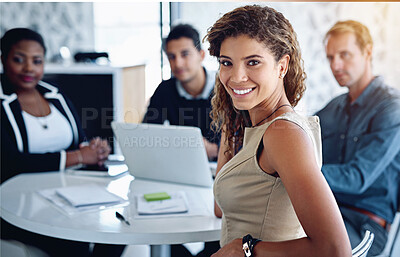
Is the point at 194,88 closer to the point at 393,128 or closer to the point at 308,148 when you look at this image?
the point at 393,128

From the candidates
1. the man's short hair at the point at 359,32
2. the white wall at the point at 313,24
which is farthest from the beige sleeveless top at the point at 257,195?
the white wall at the point at 313,24

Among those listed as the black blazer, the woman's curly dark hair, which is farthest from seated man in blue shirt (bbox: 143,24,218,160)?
the woman's curly dark hair

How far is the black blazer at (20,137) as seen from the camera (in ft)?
6.22

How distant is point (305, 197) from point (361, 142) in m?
1.37

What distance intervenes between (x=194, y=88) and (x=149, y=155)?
3.17 ft

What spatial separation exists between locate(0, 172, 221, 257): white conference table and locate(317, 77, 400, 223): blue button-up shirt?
81 cm

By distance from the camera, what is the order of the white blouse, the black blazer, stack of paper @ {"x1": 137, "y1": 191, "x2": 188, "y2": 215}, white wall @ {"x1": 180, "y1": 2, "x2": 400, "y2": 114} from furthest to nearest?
1. white wall @ {"x1": 180, "y1": 2, "x2": 400, "y2": 114}
2. the white blouse
3. the black blazer
4. stack of paper @ {"x1": 137, "y1": 191, "x2": 188, "y2": 215}

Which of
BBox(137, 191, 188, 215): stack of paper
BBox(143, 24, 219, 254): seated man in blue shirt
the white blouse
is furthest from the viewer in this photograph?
BBox(143, 24, 219, 254): seated man in blue shirt

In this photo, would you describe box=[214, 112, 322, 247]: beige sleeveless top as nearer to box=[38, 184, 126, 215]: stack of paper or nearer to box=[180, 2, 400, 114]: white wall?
box=[38, 184, 126, 215]: stack of paper

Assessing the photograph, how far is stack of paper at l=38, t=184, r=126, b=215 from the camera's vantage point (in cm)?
140

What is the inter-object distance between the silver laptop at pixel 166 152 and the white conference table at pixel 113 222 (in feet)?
0.21

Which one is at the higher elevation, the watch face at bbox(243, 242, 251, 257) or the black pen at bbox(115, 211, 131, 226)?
the watch face at bbox(243, 242, 251, 257)

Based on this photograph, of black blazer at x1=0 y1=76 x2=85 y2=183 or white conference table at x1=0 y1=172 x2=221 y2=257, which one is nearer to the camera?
white conference table at x1=0 y1=172 x2=221 y2=257

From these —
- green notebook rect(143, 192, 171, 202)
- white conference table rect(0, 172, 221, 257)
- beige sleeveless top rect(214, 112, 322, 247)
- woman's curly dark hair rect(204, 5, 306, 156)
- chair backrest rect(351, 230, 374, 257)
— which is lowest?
white conference table rect(0, 172, 221, 257)
